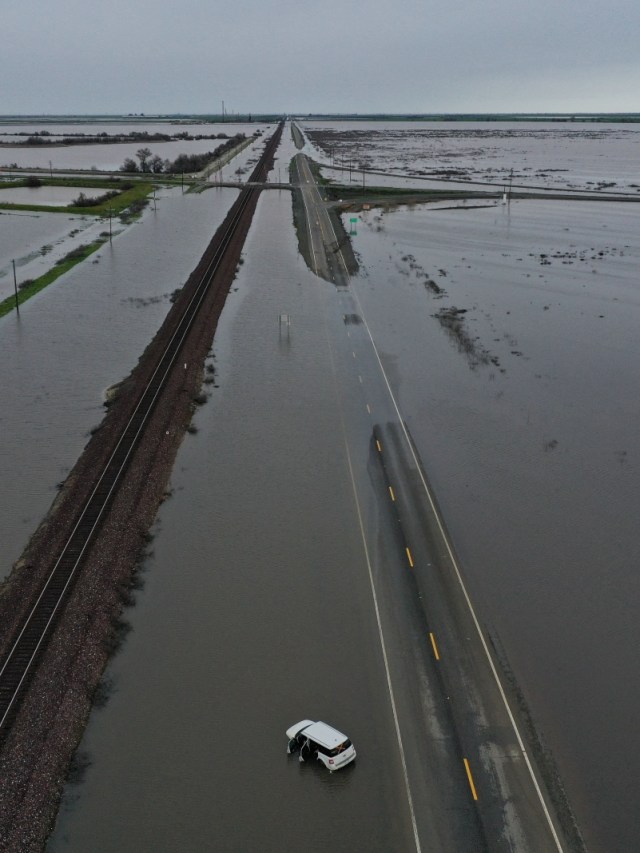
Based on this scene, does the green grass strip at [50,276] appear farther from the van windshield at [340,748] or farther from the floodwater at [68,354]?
the van windshield at [340,748]

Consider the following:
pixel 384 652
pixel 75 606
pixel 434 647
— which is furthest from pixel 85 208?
pixel 434 647

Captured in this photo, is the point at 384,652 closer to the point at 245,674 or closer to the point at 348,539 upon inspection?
the point at 245,674

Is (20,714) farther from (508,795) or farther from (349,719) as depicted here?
(508,795)

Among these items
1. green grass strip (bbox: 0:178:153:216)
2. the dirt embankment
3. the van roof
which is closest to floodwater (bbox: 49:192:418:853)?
the dirt embankment

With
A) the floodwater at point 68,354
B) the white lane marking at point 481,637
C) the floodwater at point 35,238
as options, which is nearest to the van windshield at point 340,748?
the white lane marking at point 481,637

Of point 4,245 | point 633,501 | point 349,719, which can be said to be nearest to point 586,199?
point 4,245

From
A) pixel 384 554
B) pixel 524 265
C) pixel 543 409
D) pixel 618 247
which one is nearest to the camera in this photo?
pixel 384 554

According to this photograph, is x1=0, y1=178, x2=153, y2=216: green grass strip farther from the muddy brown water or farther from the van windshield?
the van windshield
